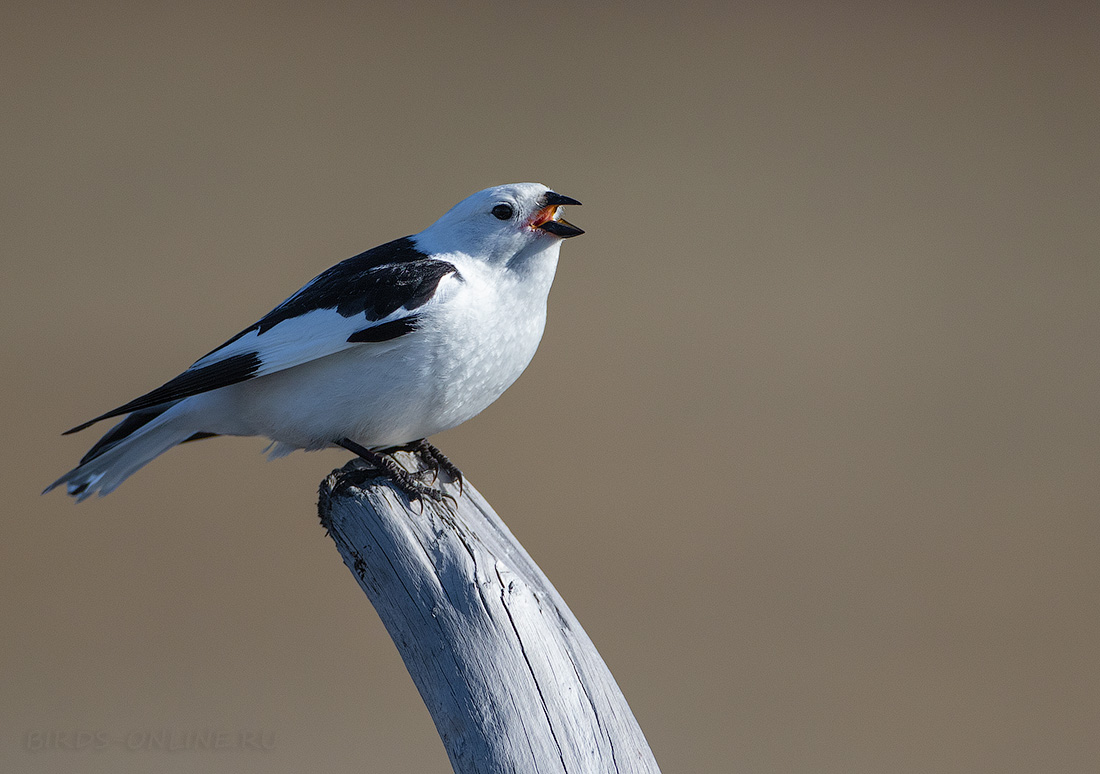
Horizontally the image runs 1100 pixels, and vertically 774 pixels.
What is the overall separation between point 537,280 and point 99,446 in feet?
3.43

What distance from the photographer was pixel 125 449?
2.06m

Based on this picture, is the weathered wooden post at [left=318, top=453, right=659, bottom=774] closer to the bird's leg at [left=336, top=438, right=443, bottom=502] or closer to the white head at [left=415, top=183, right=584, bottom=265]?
the bird's leg at [left=336, top=438, right=443, bottom=502]

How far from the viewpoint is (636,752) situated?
4.70ft

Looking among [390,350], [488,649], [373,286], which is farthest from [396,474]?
[488,649]

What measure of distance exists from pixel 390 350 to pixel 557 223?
445 mm

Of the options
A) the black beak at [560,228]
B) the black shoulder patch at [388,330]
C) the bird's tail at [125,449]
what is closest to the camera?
the black shoulder patch at [388,330]

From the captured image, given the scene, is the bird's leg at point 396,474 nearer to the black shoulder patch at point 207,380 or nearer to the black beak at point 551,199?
the black shoulder patch at point 207,380

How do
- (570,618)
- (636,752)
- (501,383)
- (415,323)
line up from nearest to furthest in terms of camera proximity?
1. (636,752)
2. (570,618)
3. (415,323)
4. (501,383)

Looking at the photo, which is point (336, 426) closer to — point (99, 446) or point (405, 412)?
point (405, 412)

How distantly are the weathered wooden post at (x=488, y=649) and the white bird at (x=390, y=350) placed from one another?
6.8 inches

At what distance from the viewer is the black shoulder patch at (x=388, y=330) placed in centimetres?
180

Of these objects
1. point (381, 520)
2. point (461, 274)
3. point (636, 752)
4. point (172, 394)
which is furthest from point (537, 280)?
point (636, 752)

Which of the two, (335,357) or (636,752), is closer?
(636,752)

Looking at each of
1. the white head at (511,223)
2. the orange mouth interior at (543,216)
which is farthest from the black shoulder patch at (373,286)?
the orange mouth interior at (543,216)
